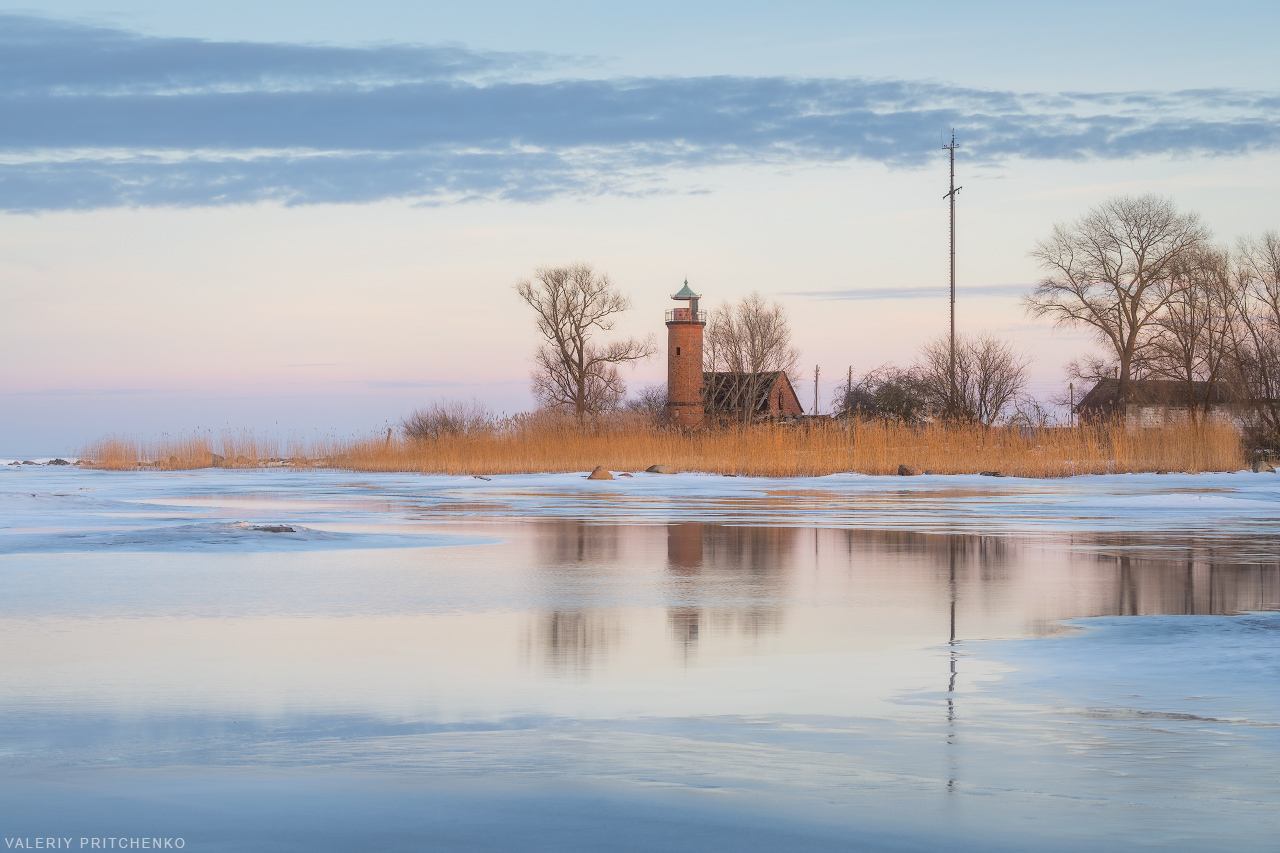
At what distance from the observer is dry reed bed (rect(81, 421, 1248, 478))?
27.8 meters

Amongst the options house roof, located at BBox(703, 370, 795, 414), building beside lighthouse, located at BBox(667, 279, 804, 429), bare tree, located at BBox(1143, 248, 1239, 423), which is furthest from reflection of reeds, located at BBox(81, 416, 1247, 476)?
house roof, located at BBox(703, 370, 795, 414)

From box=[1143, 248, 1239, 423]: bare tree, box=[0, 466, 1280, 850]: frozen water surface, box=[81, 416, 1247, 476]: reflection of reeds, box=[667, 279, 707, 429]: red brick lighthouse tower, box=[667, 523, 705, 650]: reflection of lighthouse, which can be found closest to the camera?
box=[0, 466, 1280, 850]: frozen water surface

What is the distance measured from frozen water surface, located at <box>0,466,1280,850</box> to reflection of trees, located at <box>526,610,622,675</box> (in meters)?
0.03

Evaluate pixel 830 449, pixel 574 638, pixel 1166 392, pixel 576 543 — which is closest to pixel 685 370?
pixel 1166 392

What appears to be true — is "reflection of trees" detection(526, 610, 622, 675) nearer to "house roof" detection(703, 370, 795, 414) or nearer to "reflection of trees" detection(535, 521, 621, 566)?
"reflection of trees" detection(535, 521, 621, 566)

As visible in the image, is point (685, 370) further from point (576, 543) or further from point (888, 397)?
A: point (576, 543)

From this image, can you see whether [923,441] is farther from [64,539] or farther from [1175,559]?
[64,539]

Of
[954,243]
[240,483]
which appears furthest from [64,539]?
[954,243]

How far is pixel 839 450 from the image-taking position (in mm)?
28672

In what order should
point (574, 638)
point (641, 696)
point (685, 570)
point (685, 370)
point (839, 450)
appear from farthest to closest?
1. point (685, 370)
2. point (839, 450)
3. point (685, 570)
4. point (574, 638)
5. point (641, 696)

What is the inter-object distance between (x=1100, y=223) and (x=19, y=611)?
56.8 m

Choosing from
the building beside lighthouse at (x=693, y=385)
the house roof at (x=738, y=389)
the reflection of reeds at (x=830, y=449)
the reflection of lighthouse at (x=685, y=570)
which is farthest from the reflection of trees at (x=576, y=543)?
the house roof at (x=738, y=389)

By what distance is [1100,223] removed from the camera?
56219 millimetres

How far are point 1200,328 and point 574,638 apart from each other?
44995mm
